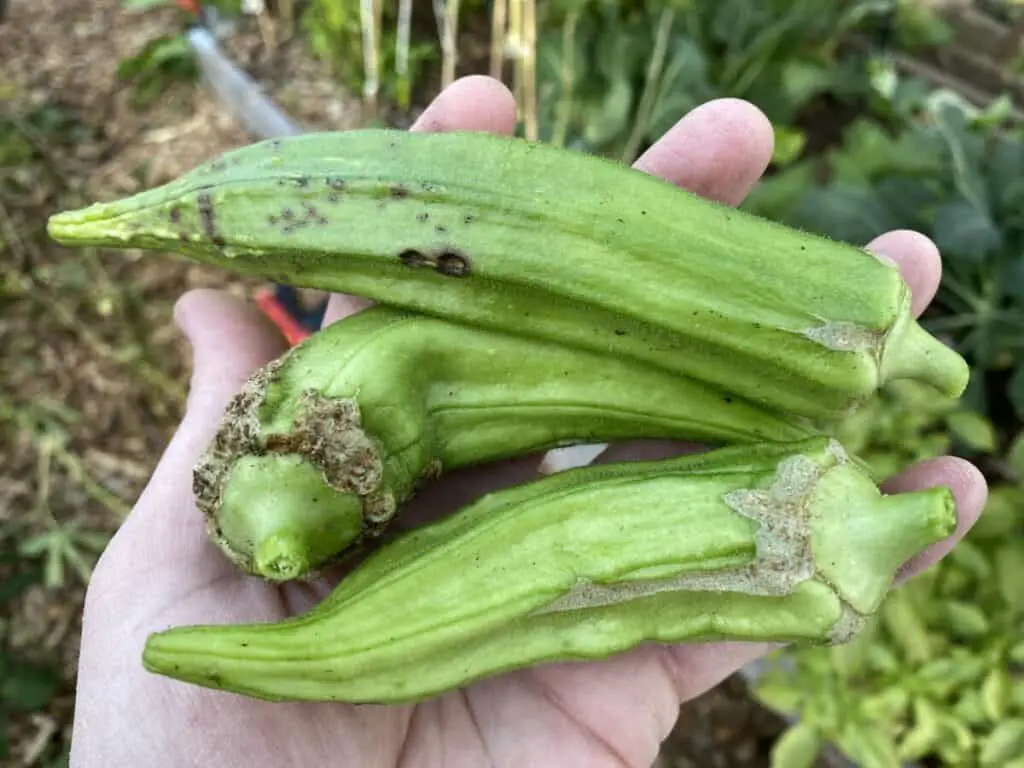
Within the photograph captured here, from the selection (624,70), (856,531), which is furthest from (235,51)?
(856,531)

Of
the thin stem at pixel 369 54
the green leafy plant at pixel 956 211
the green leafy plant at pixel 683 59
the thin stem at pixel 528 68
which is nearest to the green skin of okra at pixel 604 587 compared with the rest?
the green leafy plant at pixel 956 211

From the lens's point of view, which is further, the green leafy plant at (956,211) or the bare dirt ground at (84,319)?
the bare dirt ground at (84,319)

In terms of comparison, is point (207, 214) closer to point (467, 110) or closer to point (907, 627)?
point (467, 110)

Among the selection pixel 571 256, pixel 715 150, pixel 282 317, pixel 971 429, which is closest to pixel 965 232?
pixel 971 429

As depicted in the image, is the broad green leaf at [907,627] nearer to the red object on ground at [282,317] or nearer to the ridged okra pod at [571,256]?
the ridged okra pod at [571,256]

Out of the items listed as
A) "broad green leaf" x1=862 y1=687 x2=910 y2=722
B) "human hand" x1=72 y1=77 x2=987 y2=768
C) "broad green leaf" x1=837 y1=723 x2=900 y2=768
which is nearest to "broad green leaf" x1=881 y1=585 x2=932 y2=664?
"broad green leaf" x1=862 y1=687 x2=910 y2=722

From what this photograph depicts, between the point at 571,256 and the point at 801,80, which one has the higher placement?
the point at 571,256
